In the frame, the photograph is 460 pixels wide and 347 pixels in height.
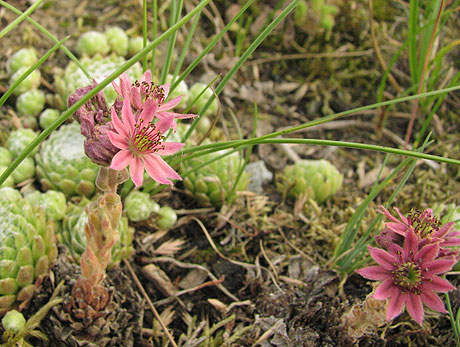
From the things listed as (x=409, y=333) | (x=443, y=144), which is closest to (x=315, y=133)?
(x=443, y=144)

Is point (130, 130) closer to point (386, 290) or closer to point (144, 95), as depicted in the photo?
point (144, 95)

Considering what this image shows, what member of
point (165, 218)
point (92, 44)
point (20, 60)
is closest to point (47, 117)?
point (20, 60)

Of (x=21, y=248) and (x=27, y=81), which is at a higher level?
(x=27, y=81)

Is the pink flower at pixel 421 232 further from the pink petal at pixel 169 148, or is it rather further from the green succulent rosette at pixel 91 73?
the green succulent rosette at pixel 91 73

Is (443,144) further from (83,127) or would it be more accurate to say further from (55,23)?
(55,23)

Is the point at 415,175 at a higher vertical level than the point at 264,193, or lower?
lower

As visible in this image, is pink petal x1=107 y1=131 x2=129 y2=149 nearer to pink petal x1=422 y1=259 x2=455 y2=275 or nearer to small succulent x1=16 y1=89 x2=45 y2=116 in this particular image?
pink petal x1=422 y1=259 x2=455 y2=275

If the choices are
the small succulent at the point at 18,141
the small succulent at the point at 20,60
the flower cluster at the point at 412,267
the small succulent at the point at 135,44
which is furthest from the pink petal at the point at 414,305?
the small succulent at the point at 20,60
